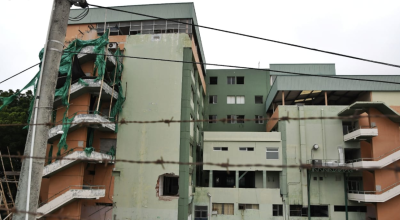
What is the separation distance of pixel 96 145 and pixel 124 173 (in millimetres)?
3194

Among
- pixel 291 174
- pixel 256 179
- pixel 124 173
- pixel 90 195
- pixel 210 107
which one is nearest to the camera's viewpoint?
pixel 90 195

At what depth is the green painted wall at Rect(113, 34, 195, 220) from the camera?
77.6 feet

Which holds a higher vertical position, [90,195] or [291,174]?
[291,174]

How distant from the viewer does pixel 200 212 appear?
2880 cm

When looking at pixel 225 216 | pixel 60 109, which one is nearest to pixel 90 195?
pixel 60 109

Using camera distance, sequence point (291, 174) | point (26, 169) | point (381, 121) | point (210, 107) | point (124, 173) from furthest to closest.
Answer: point (210, 107) < point (291, 174) < point (381, 121) < point (124, 173) < point (26, 169)

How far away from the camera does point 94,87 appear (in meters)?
21.7

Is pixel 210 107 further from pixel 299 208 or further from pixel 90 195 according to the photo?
pixel 90 195

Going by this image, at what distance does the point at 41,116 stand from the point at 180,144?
661 inches

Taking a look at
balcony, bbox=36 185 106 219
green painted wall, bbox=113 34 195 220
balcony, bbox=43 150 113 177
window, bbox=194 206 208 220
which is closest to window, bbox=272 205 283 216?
window, bbox=194 206 208 220

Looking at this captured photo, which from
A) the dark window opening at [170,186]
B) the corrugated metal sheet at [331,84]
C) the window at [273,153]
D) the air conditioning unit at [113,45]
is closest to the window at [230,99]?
the corrugated metal sheet at [331,84]

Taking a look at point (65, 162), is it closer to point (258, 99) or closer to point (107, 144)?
point (107, 144)

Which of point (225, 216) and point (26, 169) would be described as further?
point (225, 216)

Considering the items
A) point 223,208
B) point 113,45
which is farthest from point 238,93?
point 113,45
